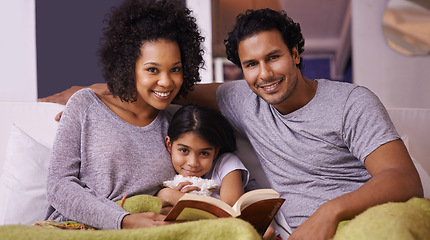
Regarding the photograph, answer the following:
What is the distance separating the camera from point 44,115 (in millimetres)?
1918

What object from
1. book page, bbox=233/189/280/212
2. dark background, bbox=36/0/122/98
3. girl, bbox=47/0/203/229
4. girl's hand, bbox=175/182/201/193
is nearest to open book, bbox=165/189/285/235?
book page, bbox=233/189/280/212

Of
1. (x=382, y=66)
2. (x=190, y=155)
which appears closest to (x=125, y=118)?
(x=190, y=155)

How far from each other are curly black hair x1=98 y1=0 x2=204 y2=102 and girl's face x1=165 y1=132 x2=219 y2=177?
25 centimetres

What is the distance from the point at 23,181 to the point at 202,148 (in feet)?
2.38

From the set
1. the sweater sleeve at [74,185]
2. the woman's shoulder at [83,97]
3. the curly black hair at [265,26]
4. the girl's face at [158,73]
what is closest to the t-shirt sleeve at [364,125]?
A: the curly black hair at [265,26]

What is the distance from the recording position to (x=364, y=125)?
1.39m

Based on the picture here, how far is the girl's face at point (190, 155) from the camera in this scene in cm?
164

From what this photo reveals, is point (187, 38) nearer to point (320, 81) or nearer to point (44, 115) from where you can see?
point (320, 81)

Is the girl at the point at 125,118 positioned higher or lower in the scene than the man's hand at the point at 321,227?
higher

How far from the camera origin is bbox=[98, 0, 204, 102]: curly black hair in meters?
1.64

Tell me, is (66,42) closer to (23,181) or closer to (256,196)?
(23,181)

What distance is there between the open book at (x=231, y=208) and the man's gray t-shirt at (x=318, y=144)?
0.34 m

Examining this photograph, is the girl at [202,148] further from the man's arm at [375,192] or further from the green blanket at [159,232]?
the green blanket at [159,232]

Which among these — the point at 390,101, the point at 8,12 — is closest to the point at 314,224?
the point at 8,12
